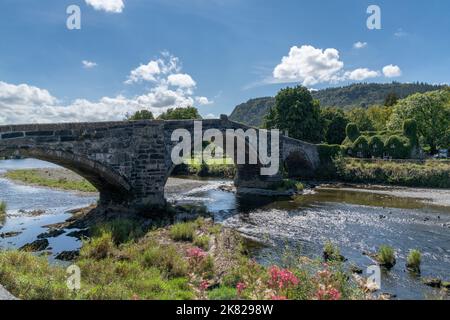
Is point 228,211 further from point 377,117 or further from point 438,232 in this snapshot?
point 377,117

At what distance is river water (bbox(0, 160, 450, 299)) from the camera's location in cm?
1513

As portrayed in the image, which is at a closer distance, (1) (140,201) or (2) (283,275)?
(2) (283,275)

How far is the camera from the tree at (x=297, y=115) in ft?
185

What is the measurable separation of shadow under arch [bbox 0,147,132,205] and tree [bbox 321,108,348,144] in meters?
49.0

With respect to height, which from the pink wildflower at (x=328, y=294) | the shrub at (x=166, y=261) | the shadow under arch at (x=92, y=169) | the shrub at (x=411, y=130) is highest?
the shrub at (x=411, y=130)

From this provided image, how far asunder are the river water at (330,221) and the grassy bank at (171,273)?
2027mm

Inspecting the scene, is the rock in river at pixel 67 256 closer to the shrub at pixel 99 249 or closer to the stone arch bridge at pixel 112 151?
the shrub at pixel 99 249

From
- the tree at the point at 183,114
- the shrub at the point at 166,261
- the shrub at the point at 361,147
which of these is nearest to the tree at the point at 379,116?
the shrub at the point at 361,147

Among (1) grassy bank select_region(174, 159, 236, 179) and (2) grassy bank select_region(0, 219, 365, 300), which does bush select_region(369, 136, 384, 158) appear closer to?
(1) grassy bank select_region(174, 159, 236, 179)

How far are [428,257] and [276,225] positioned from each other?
8221 millimetres

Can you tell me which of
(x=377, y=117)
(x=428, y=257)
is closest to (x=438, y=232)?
(x=428, y=257)
